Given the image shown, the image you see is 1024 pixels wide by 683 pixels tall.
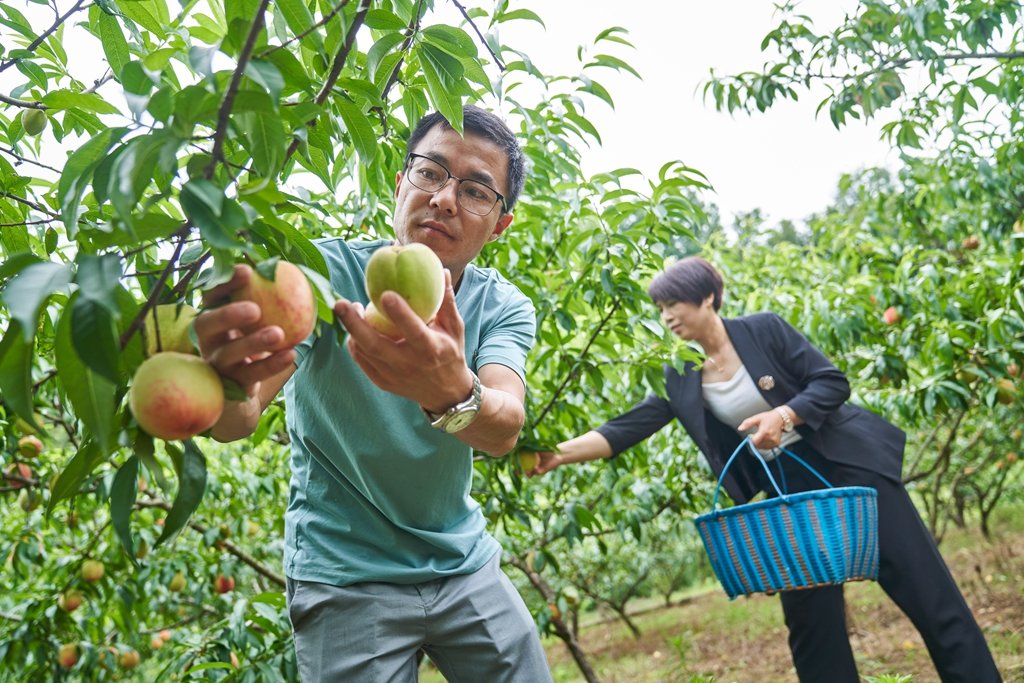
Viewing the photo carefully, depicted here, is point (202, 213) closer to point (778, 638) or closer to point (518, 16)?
point (518, 16)

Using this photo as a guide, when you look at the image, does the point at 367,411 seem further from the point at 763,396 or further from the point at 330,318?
the point at 763,396

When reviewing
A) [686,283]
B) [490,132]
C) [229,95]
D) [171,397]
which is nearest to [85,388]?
[171,397]

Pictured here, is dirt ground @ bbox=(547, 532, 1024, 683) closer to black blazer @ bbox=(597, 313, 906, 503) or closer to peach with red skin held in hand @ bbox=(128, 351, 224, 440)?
black blazer @ bbox=(597, 313, 906, 503)

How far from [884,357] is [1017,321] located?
62cm

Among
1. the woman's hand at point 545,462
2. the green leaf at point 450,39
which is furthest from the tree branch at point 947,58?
the green leaf at point 450,39

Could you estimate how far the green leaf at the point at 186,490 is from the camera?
83 centimetres

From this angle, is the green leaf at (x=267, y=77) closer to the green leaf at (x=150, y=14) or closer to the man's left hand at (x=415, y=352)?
the man's left hand at (x=415, y=352)

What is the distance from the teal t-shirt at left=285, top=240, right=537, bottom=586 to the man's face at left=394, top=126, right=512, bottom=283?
11 cm

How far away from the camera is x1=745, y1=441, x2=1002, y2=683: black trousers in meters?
2.38

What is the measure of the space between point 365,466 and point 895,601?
189 centimetres

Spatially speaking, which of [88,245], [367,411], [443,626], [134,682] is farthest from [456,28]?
[134,682]

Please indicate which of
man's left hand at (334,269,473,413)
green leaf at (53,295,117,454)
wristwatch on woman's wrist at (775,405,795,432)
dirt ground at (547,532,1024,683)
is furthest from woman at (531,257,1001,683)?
green leaf at (53,295,117,454)

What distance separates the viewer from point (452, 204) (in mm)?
1551

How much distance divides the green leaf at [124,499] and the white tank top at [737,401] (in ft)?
7.38
